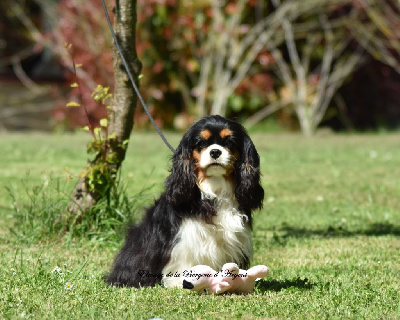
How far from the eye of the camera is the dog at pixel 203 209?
4105mm

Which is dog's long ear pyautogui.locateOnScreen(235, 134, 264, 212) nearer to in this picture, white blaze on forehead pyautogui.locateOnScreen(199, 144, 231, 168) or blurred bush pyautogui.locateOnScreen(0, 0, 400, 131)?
white blaze on forehead pyautogui.locateOnScreen(199, 144, 231, 168)

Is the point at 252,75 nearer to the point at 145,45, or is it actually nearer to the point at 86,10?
the point at 145,45

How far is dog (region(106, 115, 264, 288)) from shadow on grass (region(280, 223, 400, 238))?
205 centimetres

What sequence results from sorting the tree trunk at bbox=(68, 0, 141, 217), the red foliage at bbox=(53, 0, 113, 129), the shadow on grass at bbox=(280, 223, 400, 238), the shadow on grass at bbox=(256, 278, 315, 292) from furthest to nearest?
the red foliage at bbox=(53, 0, 113, 129) → the shadow on grass at bbox=(280, 223, 400, 238) → the tree trunk at bbox=(68, 0, 141, 217) → the shadow on grass at bbox=(256, 278, 315, 292)

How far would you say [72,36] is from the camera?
51.3ft

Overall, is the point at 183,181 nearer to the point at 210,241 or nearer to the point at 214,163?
the point at 214,163

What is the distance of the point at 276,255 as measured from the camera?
5.43 meters

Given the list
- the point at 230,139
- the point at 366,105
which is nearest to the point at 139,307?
the point at 230,139

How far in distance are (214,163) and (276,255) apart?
1656 millimetres

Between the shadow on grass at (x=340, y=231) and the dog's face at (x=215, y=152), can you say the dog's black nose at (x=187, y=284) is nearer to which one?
the dog's face at (x=215, y=152)

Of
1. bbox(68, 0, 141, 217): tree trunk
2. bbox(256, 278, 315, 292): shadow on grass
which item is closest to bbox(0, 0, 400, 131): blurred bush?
bbox(68, 0, 141, 217): tree trunk

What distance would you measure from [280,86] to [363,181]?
25.7ft

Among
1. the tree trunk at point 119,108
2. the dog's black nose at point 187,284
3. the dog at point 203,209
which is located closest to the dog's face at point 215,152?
the dog at point 203,209

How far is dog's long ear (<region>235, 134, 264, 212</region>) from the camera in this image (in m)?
4.13
